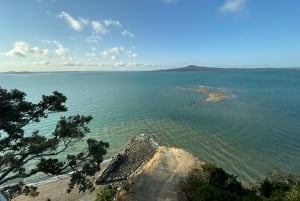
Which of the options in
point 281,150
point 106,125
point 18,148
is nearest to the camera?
point 18,148

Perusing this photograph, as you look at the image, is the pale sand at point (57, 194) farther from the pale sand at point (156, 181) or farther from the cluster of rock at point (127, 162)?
the cluster of rock at point (127, 162)

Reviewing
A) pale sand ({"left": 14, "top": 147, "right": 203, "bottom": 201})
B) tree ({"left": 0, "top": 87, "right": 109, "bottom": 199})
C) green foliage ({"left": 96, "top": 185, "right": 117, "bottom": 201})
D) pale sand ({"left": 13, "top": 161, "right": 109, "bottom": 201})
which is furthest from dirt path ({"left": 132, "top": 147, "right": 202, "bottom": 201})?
pale sand ({"left": 13, "top": 161, "right": 109, "bottom": 201})

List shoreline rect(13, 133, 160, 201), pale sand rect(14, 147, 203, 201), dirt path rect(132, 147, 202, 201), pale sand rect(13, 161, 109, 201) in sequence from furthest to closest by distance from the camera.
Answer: shoreline rect(13, 133, 160, 201) < pale sand rect(13, 161, 109, 201) < pale sand rect(14, 147, 203, 201) < dirt path rect(132, 147, 202, 201)

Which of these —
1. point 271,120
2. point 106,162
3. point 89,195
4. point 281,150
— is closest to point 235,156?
point 281,150

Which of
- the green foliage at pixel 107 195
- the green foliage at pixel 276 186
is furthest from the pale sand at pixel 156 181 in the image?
the green foliage at pixel 276 186

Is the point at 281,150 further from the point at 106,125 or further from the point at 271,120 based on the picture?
the point at 106,125

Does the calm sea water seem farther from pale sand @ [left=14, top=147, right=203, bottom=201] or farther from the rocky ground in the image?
pale sand @ [left=14, top=147, right=203, bottom=201]

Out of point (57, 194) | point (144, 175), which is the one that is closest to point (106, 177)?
point (57, 194)
